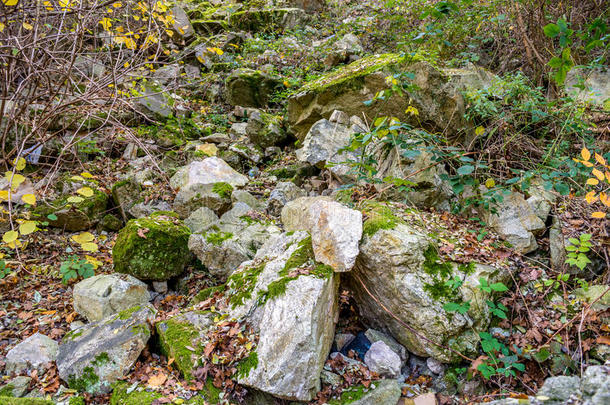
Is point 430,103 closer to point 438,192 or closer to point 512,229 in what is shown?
point 438,192

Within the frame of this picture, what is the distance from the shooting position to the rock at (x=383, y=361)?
2711mm

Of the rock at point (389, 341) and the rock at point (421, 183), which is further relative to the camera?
the rock at point (421, 183)

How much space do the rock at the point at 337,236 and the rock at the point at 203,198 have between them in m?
2.19

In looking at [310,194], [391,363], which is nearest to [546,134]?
[310,194]

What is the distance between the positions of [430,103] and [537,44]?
234cm

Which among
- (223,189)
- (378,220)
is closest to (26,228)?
(378,220)

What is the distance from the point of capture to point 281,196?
4.88 metres

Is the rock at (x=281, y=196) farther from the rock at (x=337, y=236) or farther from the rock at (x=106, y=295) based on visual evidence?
the rock at (x=106, y=295)

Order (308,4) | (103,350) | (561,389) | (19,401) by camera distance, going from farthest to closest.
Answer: (308,4) → (103,350) → (19,401) → (561,389)

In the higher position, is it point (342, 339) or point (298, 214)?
point (298, 214)

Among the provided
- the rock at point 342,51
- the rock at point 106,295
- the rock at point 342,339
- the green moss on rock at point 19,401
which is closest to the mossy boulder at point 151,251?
the rock at point 106,295

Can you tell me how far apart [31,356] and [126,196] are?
264 centimetres

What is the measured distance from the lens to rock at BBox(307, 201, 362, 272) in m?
2.87

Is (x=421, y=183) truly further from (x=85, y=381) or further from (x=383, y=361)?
(x=85, y=381)
